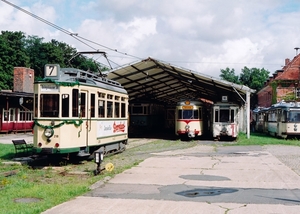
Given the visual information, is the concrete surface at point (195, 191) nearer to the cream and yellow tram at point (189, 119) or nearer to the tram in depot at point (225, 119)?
the tram in depot at point (225, 119)

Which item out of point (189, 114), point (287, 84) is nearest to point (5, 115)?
point (189, 114)

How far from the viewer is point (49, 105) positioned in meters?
14.5

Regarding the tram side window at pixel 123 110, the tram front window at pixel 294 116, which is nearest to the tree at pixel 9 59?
the tram front window at pixel 294 116

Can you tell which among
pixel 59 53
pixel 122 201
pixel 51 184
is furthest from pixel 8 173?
pixel 59 53

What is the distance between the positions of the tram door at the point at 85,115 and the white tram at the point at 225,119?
661 inches

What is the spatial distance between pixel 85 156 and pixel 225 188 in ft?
21.0

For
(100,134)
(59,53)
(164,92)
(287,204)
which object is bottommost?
(287,204)

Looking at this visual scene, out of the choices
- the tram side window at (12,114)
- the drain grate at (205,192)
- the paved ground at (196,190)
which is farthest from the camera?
the tram side window at (12,114)

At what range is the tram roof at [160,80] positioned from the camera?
29.3 m

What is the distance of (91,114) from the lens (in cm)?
1559

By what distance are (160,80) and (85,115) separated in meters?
21.9

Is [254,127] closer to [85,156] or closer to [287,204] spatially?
[85,156]

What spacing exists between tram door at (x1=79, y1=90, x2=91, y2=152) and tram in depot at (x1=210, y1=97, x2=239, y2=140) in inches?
661

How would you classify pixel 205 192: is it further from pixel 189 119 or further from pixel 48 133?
pixel 189 119
